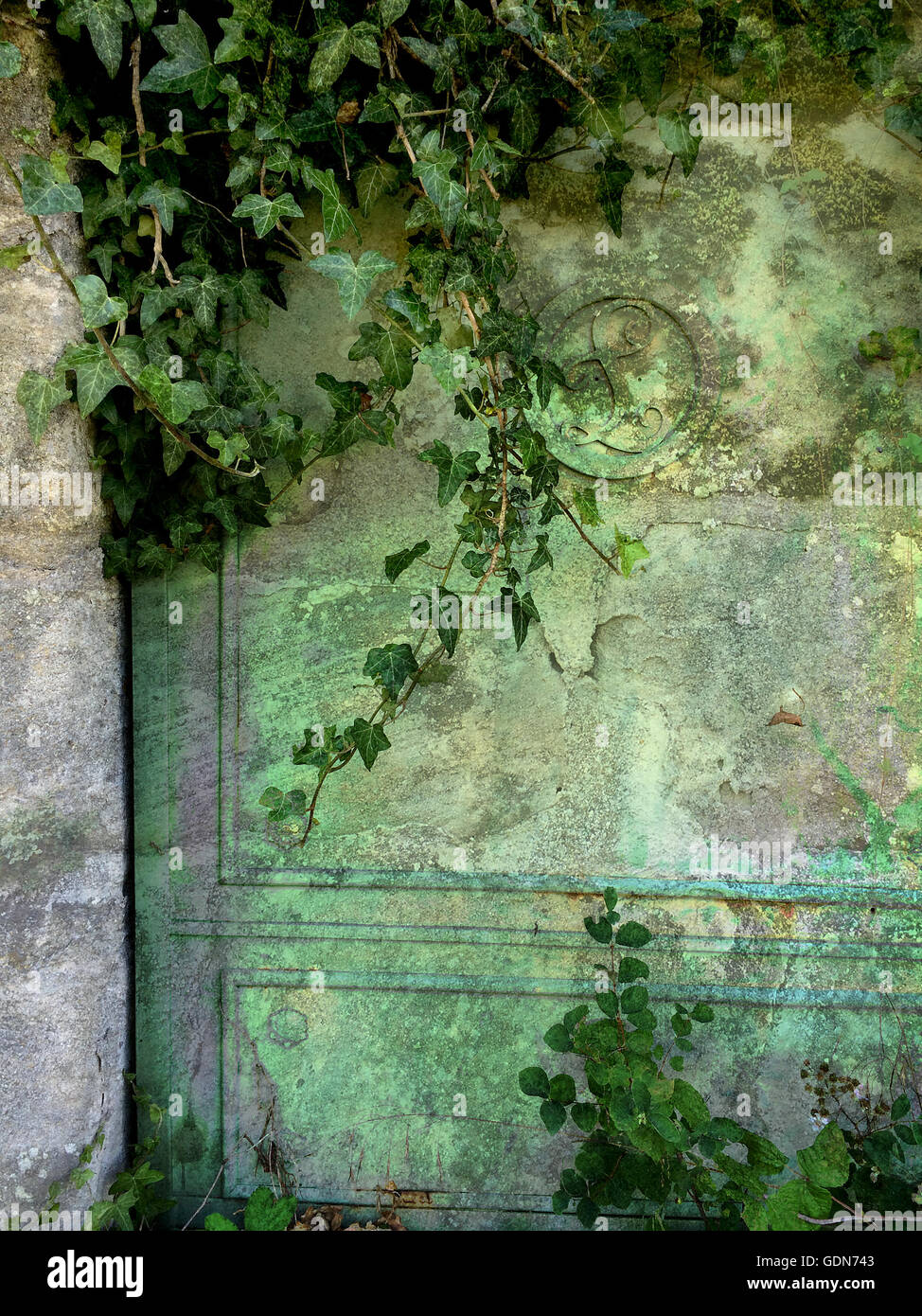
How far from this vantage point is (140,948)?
261cm

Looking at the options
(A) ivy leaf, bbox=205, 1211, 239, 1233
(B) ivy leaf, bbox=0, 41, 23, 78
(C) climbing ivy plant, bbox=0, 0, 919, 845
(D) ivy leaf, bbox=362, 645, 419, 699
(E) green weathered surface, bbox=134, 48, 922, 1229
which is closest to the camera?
(B) ivy leaf, bbox=0, 41, 23, 78

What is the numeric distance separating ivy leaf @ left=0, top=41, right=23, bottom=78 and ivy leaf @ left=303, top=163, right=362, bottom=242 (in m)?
0.65

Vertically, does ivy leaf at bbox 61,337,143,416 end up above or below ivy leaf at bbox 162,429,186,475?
above

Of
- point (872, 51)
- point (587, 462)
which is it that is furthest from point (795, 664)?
point (872, 51)

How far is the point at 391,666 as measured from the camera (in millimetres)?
2180

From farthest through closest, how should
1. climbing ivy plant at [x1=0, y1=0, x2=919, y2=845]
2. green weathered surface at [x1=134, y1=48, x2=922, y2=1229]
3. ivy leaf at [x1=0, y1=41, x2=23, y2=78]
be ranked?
1. green weathered surface at [x1=134, y1=48, x2=922, y2=1229]
2. climbing ivy plant at [x1=0, y1=0, x2=919, y2=845]
3. ivy leaf at [x1=0, y1=41, x2=23, y2=78]

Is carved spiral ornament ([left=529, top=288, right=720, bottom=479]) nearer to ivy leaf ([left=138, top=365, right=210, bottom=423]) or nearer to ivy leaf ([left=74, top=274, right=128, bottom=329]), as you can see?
ivy leaf ([left=138, top=365, right=210, bottom=423])

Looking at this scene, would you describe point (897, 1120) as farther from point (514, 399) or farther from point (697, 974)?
point (514, 399)

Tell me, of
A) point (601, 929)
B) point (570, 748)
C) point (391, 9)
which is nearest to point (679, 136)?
point (391, 9)

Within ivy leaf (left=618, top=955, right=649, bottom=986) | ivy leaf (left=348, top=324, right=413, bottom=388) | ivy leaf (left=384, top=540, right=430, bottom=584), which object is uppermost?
ivy leaf (left=348, top=324, right=413, bottom=388)

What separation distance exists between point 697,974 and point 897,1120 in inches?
24.6

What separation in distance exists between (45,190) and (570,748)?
74.0 inches

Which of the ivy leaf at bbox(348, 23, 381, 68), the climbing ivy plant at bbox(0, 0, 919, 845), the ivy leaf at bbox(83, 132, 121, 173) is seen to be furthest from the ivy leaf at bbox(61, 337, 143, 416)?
the ivy leaf at bbox(348, 23, 381, 68)

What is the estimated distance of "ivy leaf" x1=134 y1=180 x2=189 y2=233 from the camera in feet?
7.22
